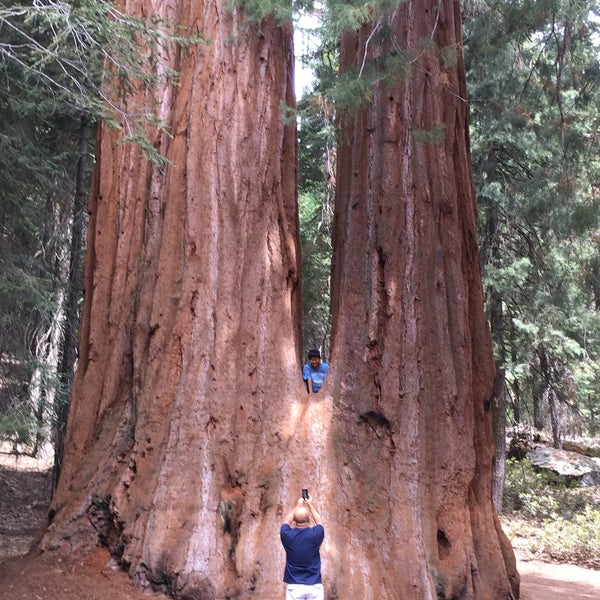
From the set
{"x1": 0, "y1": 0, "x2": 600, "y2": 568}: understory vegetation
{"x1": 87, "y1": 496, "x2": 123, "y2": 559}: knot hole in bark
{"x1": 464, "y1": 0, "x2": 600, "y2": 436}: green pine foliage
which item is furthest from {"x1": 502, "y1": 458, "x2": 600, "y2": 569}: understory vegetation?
{"x1": 87, "y1": 496, "x2": 123, "y2": 559}: knot hole in bark

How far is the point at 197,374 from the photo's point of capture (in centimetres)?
633

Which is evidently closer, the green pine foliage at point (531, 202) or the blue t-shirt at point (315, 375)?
the blue t-shirt at point (315, 375)

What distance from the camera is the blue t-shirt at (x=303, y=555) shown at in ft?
15.8

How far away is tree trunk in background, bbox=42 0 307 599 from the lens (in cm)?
586

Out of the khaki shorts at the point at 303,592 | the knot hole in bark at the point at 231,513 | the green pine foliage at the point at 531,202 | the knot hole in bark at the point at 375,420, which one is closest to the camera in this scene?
the khaki shorts at the point at 303,592

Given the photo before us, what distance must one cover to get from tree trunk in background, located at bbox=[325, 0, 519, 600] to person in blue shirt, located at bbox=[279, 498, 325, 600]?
2.42ft

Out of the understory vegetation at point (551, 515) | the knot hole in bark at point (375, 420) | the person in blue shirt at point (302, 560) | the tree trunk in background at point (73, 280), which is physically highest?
the tree trunk in background at point (73, 280)

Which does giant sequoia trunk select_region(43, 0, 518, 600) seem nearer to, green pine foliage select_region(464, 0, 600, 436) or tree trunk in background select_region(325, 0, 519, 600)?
tree trunk in background select_region(325, 0, 519, 600)

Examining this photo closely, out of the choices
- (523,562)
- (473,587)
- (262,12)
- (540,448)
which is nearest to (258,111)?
(262,12)

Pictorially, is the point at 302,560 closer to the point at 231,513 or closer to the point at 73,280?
the point at 231,513

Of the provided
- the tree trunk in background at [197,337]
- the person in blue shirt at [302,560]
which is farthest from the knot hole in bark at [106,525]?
the person in blue shirt at [302,560]

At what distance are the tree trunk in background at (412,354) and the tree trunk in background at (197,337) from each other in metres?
0.57

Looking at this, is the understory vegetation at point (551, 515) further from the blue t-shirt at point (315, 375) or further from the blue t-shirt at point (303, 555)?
the blue t-shirt at point (303, 555)

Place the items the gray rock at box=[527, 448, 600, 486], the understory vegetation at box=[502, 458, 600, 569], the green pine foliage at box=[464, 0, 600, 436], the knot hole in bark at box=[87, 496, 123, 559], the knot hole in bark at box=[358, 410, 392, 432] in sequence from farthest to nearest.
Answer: the gray rock at box=[527, 448, 600, 486]
the green pine foliage at box=[464, 0, 600, 436]
the understory vegetation at box=[502, 458, 600, 569]
the knot hole in bark at box=[358, 410, 392, 432]
the knot hole in bark at box=[87, 496, 123, 559]
